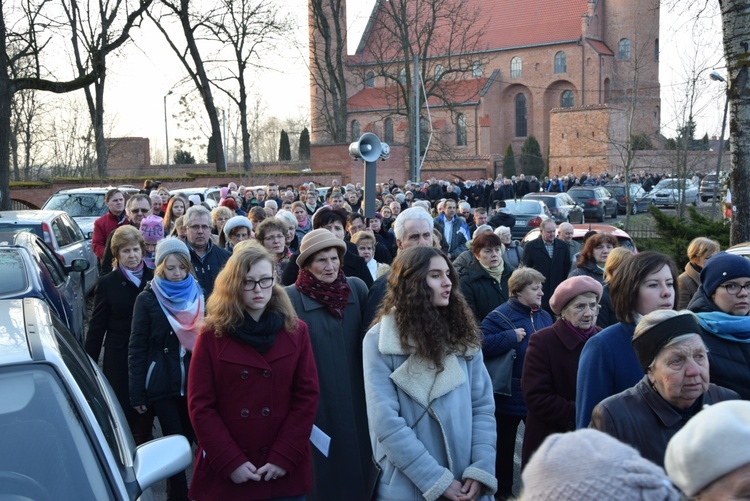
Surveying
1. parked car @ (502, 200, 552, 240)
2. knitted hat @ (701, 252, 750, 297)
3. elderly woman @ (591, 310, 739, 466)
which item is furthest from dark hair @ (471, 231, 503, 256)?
parked car @ (502, 200, 552, 240)

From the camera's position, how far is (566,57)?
76.1m

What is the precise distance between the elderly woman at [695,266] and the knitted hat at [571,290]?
2480 mm

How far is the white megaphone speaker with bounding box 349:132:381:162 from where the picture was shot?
9523mm

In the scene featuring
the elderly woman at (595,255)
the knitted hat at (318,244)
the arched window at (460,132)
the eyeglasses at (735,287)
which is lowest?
the elderly woman at (595,255)

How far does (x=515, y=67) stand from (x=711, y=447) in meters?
80.3

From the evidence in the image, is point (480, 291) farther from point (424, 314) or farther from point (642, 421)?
point (642, 421)

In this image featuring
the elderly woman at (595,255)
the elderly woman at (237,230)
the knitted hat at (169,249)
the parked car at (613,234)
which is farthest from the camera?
the parked car at (613,234)

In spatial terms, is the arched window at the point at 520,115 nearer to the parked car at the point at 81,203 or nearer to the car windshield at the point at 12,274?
the parked car at the point at 81,203

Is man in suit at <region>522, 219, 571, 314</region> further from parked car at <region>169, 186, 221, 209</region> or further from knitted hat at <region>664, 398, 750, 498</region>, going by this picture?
parked car at <region>169, 186, 221, 209</region>

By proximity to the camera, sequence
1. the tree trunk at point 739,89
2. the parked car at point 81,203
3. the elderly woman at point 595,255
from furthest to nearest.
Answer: the parked car at point 81,203 → the tree trunk at point 739,89 → the elderly woman at point 595,255

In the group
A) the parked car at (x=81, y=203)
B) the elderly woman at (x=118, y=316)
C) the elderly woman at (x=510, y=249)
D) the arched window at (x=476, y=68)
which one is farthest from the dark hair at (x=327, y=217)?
the arched window at (x=476, y=68)

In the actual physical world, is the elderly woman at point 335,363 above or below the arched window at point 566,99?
below

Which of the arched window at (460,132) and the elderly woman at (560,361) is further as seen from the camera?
the arched window at (460,132)

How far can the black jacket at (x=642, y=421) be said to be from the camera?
3.20 meters
